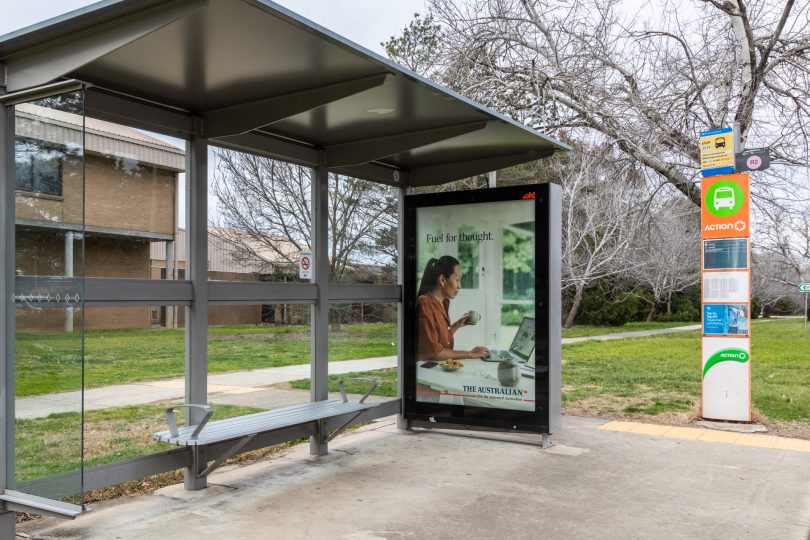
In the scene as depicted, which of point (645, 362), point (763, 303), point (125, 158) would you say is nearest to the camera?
point (125, 158)

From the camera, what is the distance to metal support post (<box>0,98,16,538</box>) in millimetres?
3869

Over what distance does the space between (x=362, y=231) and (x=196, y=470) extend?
Result: 3.04 m

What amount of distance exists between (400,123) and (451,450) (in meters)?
3.12

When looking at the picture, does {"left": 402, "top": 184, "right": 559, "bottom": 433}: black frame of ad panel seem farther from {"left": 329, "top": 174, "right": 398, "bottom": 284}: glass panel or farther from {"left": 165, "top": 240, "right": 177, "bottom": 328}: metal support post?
{"left": 165, "top": 240, "right": 177, "bottom": 328}: metal support post

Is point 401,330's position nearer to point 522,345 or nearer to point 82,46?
point 522,345

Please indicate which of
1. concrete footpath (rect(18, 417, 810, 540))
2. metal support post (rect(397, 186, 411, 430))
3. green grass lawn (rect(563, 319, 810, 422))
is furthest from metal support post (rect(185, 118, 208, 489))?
green grass lawn (rect(563, 319, 810, 422))

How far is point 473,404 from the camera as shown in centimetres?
700

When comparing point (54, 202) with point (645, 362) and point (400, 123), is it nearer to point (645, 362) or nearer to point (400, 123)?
point (400, 123)

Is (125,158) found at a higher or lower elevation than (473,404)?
higher

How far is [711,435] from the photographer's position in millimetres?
7438

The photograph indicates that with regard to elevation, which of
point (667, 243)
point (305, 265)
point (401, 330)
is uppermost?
point (667, 243)

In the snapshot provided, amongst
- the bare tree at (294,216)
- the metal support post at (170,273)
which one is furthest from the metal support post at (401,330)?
the metal support post at (170,273)

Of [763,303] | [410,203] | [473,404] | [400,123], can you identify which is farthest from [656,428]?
[763,303]

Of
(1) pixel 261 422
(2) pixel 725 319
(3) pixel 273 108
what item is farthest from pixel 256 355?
(2) pixel 725 319
